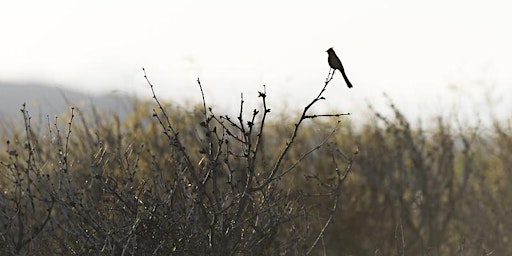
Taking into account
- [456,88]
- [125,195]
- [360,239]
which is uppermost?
[456,88]

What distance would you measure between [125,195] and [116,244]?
0.32 meters

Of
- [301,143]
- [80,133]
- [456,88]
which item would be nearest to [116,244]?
[80,133]

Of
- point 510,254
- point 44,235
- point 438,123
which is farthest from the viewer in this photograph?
point 438,123

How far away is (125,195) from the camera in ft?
19.2

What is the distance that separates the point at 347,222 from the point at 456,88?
10.1ft

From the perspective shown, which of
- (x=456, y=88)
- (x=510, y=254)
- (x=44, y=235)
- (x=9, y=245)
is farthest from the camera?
(x=456, y=88)

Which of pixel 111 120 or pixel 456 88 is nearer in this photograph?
pixel 111 120

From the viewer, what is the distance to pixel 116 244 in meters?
5.68

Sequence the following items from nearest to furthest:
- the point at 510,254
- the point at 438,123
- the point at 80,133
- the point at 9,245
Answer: the point at 9,245 → the point at 510,254 → the point at 80,133 → the point at 438,123

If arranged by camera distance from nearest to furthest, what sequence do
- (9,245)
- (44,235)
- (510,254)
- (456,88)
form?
(9,245)
(44,235)
(510,254)
(456,88)

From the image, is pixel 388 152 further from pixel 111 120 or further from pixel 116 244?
pixel 116 244

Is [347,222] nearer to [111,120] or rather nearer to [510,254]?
[510,254]

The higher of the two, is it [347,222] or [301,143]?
[301,143]

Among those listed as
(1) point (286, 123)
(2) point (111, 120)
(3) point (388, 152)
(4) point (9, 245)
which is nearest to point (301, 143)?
(1) point (286, 123)
